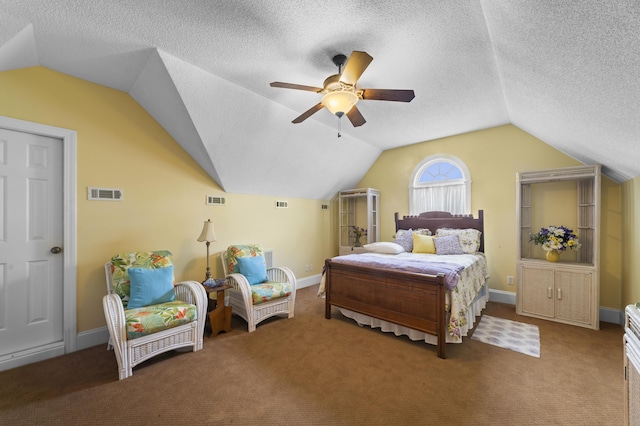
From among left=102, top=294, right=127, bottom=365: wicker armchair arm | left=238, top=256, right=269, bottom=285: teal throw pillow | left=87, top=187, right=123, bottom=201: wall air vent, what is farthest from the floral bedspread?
left=87, top=187, right=123, bottom=201: wall air vent

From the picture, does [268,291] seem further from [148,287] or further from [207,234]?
[148,287]

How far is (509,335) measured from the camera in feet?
9.37

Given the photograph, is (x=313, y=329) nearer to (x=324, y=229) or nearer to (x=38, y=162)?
(x=324, y=229)

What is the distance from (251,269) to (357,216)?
9.91 feet

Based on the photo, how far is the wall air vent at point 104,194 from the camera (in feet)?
8.77

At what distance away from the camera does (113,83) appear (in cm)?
276

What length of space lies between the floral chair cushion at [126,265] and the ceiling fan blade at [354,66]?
101 inches

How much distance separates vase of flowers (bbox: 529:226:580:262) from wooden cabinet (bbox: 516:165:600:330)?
5.1 inches

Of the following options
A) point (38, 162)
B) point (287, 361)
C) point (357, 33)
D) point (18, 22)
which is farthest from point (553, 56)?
point (38, 162)

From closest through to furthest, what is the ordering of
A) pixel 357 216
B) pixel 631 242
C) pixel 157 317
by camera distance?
pixel 157 317, pixel 631 242, pixel 357 216

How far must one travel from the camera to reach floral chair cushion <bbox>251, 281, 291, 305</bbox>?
120 inches

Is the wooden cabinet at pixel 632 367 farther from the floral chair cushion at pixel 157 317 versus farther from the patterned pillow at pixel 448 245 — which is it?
the floral chair cushion at pixel 157 317

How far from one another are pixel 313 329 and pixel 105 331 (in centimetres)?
225

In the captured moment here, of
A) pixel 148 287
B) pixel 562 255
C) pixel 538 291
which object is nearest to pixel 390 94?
pixel 148 287
